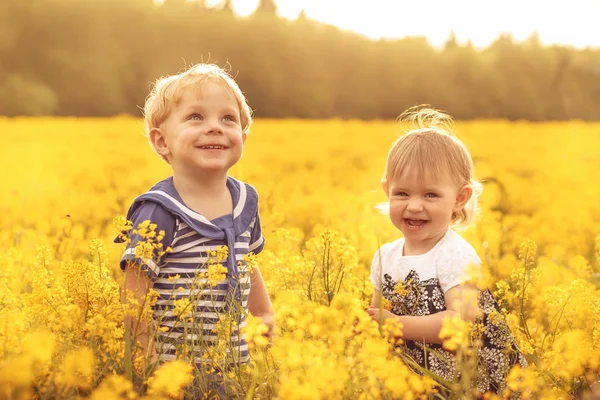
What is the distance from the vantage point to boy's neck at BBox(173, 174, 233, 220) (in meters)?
2.76

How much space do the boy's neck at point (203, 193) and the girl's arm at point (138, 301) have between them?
37 centimetres

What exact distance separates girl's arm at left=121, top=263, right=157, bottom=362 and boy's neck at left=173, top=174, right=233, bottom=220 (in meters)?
0.37

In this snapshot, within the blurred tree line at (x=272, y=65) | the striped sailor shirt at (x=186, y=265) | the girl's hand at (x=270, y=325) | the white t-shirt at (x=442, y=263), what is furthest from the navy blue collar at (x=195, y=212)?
the blurred tree line at (x=272, y=65)

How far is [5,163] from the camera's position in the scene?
35.4 feet

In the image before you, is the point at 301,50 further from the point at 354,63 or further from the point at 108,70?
the point at 108,70

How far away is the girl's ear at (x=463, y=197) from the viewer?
2.82m

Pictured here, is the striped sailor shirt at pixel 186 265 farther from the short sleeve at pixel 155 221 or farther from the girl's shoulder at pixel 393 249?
the girl's shoulder at pixel 393 249

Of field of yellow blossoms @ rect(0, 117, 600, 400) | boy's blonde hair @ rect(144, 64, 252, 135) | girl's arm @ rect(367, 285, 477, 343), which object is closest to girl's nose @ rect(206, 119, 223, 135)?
boy's blonde hair @ rect(144, 64, 252, 135)

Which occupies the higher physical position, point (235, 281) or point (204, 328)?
point (235, 281)

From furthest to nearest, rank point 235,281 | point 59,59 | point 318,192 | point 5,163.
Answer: point 59,59
point 5,163
point 318,192
point 235,281

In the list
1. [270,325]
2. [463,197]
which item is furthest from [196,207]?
[463,197]

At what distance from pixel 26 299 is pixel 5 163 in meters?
9.03

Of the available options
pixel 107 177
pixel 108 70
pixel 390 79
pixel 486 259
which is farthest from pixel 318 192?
pixel 390 79

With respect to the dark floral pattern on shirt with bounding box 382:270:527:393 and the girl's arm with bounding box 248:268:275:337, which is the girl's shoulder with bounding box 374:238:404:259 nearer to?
the dark floral pattern on shirt with bounding box 382:270:527:393
